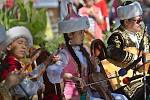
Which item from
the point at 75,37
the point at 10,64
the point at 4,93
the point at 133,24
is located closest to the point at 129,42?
the point at 133,24

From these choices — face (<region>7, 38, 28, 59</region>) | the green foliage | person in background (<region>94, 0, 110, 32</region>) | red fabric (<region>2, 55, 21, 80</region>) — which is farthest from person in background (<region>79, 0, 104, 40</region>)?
red fabric (<region>2, 55, 21, 80</region>)

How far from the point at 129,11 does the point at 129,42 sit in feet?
1.21

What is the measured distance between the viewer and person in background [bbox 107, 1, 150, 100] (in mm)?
7203

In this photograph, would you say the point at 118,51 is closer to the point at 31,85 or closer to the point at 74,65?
the point at 74,65

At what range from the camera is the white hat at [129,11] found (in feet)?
24.8

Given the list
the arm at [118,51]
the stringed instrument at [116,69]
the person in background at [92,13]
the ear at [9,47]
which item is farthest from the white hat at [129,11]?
the person in background at [92,13]

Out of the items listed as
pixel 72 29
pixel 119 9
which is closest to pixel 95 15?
pixel 119 9

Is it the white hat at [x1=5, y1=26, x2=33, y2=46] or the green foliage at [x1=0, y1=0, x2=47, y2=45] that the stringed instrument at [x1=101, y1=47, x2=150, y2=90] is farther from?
the green foliage at [x1=0, y1=0, x2=47, y2=45]

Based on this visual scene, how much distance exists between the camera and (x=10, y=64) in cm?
687

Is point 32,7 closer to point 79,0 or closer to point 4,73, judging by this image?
point 79,0

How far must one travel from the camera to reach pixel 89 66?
23.1 feet

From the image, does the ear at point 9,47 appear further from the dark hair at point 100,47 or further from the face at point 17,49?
the dark hair at point 100,47

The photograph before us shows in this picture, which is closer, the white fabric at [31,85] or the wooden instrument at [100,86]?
the white fabric at [31,85]

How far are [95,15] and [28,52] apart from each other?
382 cm
